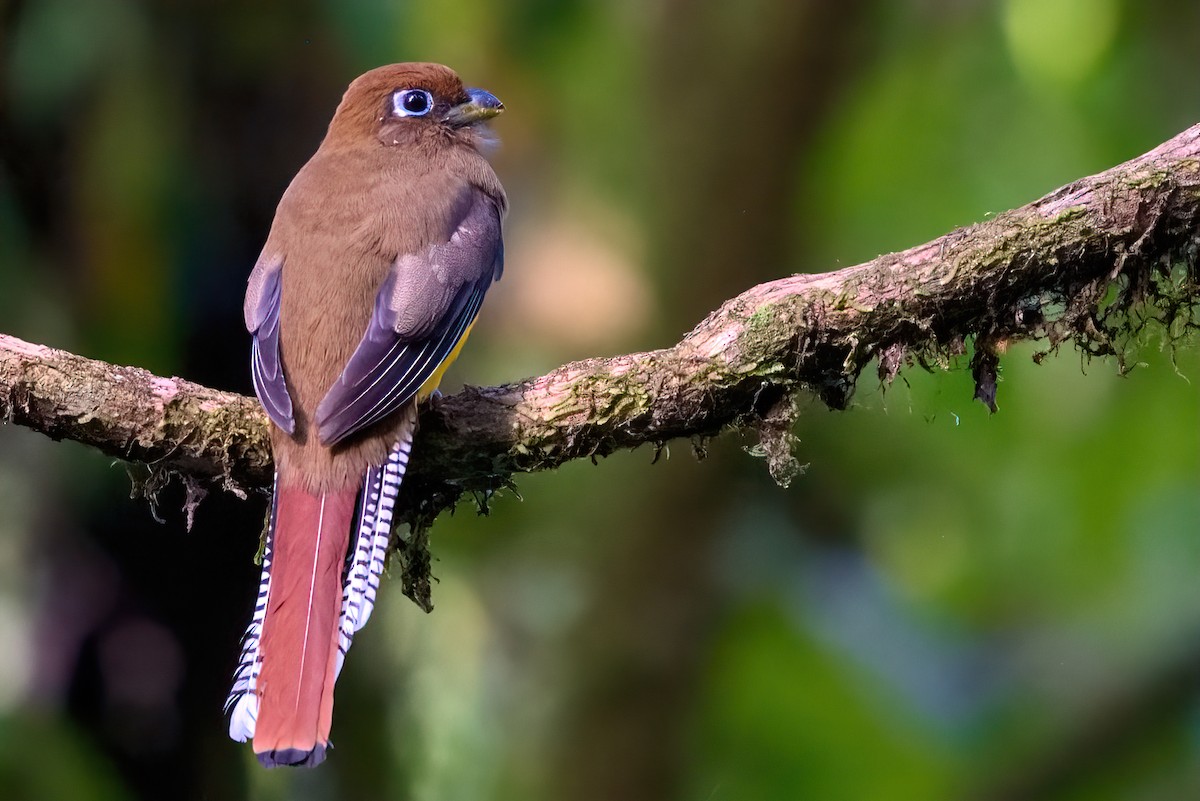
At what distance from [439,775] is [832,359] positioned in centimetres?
278

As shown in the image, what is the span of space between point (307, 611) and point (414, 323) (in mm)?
646

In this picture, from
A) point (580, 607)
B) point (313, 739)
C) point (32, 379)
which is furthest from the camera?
point (580, 607)

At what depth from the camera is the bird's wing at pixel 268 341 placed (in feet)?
8.73

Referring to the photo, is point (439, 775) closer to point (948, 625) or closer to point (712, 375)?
point (948, 625)

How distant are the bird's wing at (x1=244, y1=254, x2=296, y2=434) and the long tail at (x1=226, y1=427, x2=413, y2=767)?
17cm

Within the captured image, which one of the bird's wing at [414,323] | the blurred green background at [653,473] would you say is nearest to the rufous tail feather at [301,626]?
the bird's wing at [414,323]

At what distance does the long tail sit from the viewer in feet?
7.96

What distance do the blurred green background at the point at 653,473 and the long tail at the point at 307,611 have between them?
168 centimetres

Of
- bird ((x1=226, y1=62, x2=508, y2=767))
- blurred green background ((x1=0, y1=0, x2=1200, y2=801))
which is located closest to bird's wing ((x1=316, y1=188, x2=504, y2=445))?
bird ((x1=226, y1=62, x2=508, y2=767))

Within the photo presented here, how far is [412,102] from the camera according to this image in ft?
11.6

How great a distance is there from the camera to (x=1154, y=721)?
182 inches

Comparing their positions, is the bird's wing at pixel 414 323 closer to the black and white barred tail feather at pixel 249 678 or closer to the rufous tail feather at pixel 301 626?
the rufous tail feather at pixel 301 626

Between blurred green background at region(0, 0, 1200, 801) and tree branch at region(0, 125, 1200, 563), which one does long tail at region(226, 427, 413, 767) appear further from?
blurred green background at region(0, 0, 1200, 801)

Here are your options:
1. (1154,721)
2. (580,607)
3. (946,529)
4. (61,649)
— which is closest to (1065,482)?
(946,529)
